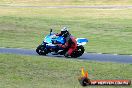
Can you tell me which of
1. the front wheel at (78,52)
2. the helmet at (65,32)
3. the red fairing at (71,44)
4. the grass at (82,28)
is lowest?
the grass at (82,28)

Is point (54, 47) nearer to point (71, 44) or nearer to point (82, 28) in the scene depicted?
point (71, 44)

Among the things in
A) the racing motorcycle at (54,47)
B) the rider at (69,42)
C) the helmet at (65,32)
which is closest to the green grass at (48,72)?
the rider at (69,42)

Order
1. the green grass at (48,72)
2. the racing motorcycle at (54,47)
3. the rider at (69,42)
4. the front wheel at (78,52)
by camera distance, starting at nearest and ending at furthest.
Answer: the green grass at (48,72) → the rider at (69,42) → the front wheel at (78,52) → the racing motorcycle at (54,47)

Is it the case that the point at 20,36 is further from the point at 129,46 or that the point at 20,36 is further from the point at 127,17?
the point at 127,17

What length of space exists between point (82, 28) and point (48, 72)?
30.3 m

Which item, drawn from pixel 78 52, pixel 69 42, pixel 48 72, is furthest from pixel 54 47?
pixel 48 72

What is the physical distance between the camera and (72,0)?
297ft

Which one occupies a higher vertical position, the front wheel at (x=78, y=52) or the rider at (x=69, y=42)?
the rider at (x=69, y=42)

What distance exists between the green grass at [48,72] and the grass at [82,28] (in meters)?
9.11

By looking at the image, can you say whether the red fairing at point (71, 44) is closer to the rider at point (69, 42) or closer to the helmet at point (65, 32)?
the rider at point (69, 42)

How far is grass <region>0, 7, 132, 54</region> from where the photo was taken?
35469 mm

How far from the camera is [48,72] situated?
750 inches

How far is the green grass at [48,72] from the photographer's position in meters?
16.8

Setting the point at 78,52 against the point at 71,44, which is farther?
the point at 78,52
